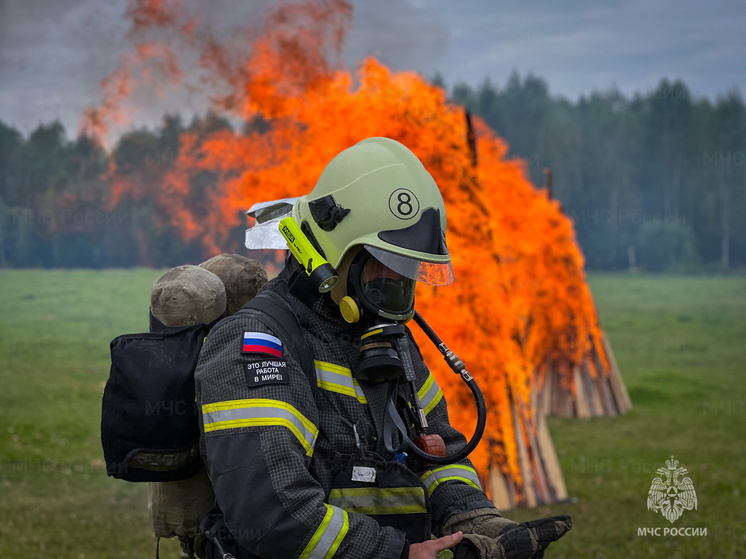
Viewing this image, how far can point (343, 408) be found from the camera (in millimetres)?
3025

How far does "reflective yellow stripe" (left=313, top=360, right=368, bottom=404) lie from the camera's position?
3029 mm

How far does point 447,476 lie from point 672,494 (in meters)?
9.70

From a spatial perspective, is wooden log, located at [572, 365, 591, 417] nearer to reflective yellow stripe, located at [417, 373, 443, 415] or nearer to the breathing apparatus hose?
reflective yellow stripe, located at [417, 373, 443, 415]

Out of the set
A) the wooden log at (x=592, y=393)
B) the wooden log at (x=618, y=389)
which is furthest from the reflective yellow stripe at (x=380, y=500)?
the wooden log at (x=618, y=389)

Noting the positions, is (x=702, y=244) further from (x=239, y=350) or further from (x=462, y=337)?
(x=239, y=350)

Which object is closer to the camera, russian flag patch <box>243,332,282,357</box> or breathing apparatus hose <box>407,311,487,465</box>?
russian flag patch <box>243,332,282,357</box>

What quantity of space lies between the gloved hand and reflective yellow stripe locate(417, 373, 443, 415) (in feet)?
2.55

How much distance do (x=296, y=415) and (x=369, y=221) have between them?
0.85 metres

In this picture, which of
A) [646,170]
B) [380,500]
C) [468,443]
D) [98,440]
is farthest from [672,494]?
[646,170]

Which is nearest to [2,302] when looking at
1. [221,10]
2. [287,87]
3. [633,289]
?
[221,10]

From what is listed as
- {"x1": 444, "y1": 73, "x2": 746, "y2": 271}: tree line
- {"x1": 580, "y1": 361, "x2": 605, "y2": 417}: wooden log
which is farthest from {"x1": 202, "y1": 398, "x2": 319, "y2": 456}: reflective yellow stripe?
{"x1": 444, "y1": 73, "x2": 746, "y2": 271}: tree line

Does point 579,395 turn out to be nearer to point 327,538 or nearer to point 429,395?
point 429,395

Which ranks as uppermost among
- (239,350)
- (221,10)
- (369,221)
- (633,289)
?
(221,10)

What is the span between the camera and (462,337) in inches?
379
